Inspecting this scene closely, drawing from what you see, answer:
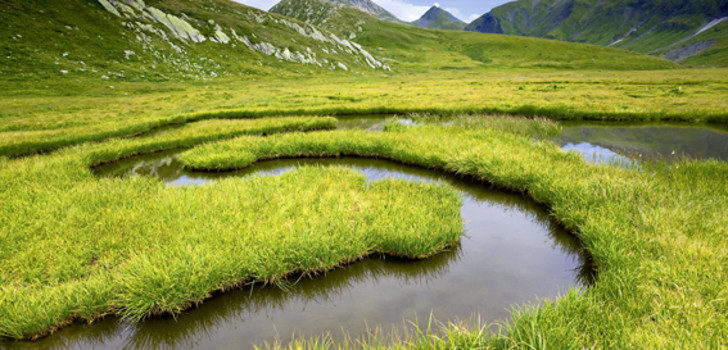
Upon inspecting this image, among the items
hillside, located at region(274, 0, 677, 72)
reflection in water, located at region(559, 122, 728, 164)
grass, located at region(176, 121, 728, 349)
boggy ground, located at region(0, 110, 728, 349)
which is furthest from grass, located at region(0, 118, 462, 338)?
hillside, located at region(274, 0, 677, 72)

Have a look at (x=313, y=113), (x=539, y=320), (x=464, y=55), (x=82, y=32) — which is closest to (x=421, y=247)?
(x=539, y=320)

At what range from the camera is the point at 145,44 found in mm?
59156

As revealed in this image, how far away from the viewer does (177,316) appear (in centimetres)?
405

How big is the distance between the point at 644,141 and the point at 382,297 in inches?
592

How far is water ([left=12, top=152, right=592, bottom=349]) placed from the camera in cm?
376

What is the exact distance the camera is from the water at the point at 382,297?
376cm

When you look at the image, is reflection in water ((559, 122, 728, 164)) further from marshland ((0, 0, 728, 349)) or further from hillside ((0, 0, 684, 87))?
hillside ((0, 0, 684, 87))

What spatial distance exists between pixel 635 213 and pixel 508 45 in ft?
609

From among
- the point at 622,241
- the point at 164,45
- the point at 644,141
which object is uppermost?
the point at 164,45

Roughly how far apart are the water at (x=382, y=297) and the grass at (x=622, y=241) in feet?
1.70

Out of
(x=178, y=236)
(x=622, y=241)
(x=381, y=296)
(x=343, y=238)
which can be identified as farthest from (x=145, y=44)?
(x=622, y=241)

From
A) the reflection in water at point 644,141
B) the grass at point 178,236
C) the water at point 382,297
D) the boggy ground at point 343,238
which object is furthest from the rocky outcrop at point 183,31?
the water at point 382,297

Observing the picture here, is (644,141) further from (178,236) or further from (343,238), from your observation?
(178,236)

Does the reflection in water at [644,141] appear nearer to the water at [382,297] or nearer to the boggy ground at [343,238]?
the boggy ground at [343,238]
